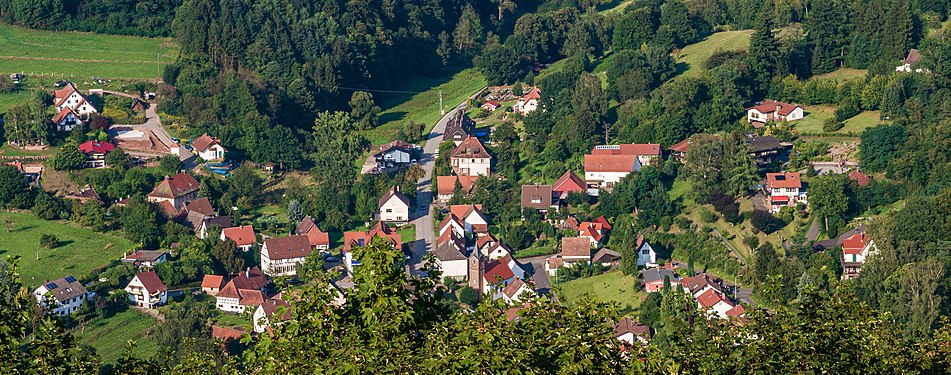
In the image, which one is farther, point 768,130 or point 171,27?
point 171,27

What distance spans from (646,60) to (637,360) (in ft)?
183

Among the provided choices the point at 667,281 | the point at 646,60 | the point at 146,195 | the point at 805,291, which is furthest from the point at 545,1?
the point at 805,291

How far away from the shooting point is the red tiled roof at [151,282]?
52906 millimetres

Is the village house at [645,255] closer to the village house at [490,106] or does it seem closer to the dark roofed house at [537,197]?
the dark roofed house at [537,197]

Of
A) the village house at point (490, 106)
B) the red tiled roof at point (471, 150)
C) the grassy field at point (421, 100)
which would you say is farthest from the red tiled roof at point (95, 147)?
the village house at point (490, 106)

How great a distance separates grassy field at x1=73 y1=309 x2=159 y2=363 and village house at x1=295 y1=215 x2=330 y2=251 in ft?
31.3

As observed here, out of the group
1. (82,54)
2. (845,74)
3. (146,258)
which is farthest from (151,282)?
(845,74)

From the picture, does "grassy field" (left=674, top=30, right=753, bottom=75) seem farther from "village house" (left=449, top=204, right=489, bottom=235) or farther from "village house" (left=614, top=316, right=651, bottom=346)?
"village house" (left=614, top=316, right=651, bottom=346)

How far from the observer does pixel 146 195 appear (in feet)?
205

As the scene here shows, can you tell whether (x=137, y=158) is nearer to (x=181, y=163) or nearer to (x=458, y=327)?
(x=181, y=163)

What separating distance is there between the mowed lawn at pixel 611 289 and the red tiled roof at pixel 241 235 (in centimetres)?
1373

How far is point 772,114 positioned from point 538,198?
1367cm

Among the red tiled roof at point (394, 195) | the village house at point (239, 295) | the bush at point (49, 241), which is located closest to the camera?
the village house at point (239, 295)

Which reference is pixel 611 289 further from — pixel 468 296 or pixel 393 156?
pixel 393 156
